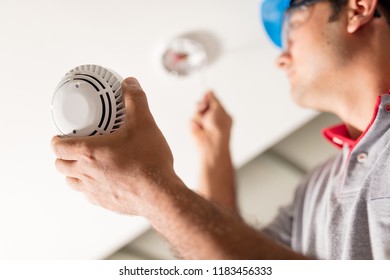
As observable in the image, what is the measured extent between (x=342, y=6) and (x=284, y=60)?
0.15 meters

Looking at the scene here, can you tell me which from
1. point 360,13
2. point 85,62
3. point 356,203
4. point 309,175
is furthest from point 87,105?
point 309,175

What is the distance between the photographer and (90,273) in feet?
2.34

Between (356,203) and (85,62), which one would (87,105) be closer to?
(85,62)

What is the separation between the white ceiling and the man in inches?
2.2

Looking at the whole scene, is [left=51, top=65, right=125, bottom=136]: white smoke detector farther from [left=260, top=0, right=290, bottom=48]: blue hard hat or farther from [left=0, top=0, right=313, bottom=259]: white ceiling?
[left=260, top=0, right=290, bottom=48]: blue hard hat

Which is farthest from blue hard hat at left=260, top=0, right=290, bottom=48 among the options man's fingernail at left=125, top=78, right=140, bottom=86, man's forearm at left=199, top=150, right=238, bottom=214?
man's fingernail at left=125, top=78, right=140, bottom=86

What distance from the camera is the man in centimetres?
56

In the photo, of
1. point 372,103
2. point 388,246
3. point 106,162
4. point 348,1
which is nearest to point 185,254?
point 106,162

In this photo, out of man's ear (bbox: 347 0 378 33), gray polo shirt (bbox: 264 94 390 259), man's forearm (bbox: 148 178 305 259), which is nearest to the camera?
man's forearm (bbox: 148 178 305 259)

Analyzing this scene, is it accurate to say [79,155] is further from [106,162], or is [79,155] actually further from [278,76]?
[278,76]

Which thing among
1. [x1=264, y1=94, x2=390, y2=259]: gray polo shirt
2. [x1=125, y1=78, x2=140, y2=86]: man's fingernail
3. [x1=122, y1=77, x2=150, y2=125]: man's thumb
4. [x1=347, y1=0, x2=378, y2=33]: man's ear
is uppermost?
[x1=347, y1=0, x2=378, y2=33]: man's ear

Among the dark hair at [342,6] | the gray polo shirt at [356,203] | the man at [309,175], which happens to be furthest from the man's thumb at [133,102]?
the dark hair at [342,6]

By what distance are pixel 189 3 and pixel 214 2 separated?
0.05 metres

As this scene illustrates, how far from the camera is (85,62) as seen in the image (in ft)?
2.39
